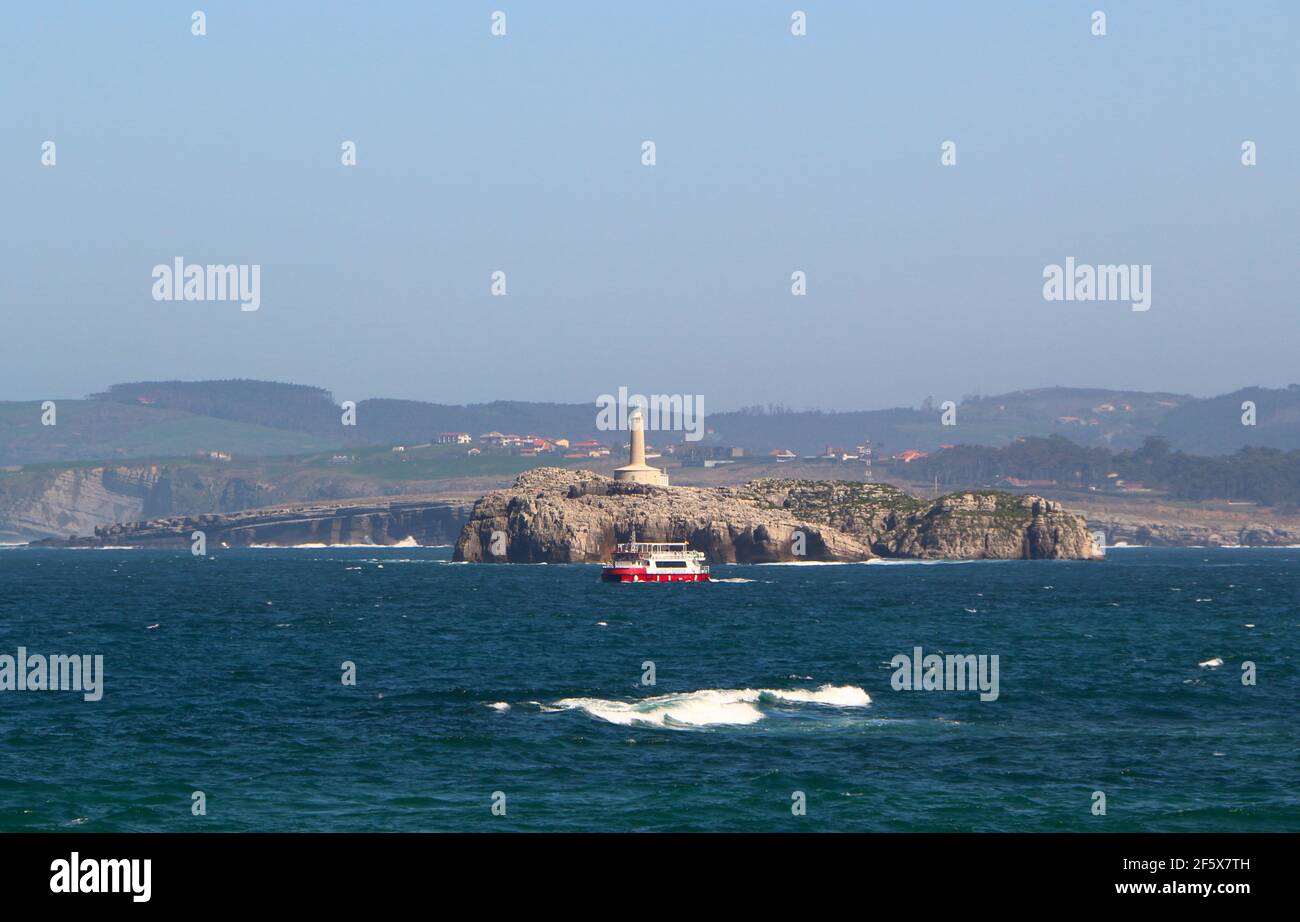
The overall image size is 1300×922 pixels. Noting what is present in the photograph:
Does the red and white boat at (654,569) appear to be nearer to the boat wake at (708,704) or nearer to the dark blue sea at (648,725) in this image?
the dark blue sea at (648,725)

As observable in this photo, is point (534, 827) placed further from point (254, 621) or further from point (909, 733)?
point (254, 621)

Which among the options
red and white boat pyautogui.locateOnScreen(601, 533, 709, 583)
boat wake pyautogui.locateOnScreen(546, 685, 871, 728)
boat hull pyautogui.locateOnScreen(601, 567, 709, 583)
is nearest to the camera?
boat wake pyautogui.locateOnScreen(546, 685, 871, 728)

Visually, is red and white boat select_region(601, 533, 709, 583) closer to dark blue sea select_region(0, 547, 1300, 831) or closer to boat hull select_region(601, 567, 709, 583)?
boat hull select_region(601, 567, 709, 583)
